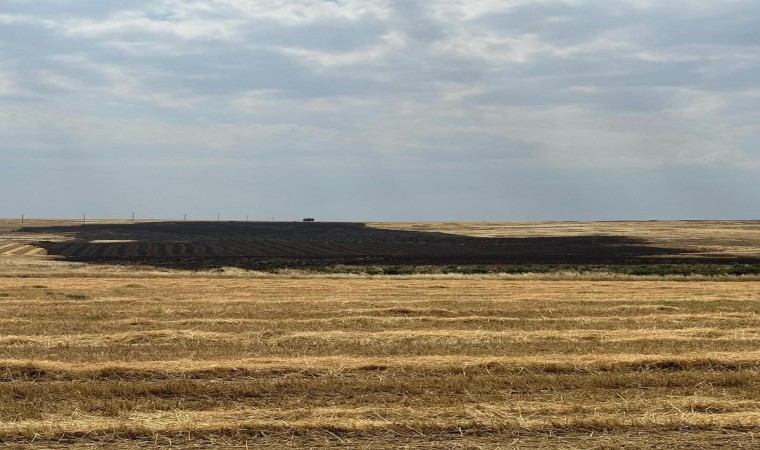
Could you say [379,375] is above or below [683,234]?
below

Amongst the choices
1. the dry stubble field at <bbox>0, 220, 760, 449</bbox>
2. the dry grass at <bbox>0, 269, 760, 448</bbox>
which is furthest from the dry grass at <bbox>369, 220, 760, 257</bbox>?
the dry grass at <bbox>0, 269, 760, 448</bbox>

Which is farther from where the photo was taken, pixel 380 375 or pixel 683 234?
pixel 683 234

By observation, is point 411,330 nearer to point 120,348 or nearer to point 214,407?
point 120,348

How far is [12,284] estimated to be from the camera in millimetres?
30516

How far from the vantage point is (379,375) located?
42.0ft

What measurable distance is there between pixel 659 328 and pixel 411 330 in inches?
224

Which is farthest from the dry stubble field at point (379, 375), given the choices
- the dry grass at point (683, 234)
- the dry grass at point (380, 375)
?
the dry grass at point (683, 234)

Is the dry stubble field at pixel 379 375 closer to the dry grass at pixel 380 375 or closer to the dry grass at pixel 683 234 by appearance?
the dry grass at pixel 380 375

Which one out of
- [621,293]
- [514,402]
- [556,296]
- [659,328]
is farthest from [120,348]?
[621,293]

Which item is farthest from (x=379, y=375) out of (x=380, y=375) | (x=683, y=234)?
(x=683, y=234)

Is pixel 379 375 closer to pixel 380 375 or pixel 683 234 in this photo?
pixel 380 375

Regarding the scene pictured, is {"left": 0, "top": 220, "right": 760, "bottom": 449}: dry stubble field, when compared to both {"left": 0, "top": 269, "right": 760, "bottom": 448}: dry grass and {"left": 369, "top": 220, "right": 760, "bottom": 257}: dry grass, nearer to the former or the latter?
{"left": 0, "top": 269, "right": 760, "bottom": 448}: dry grass

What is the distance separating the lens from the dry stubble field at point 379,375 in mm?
9500

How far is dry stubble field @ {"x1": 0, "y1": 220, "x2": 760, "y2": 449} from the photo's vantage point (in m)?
9.50
